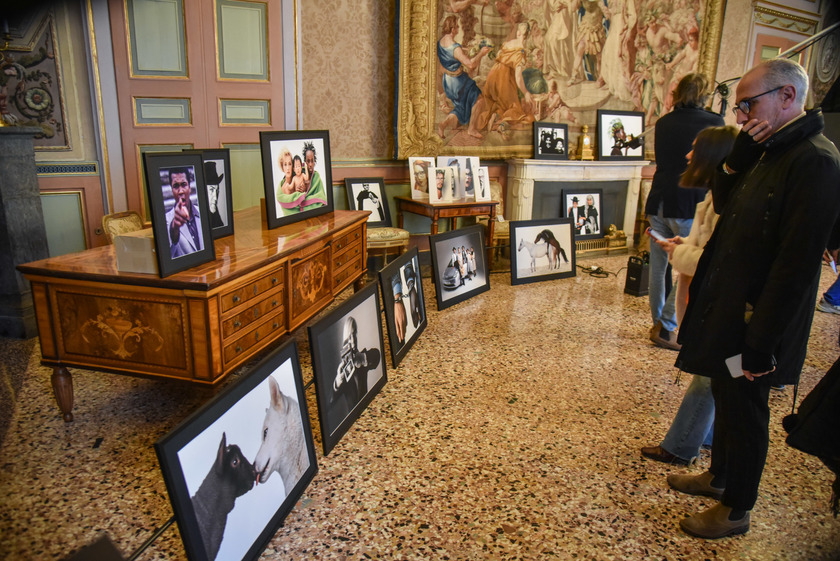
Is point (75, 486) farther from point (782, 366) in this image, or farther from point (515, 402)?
point (782, 366)

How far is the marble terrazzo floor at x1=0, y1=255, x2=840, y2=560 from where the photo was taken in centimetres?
218

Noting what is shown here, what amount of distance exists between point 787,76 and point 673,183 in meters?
2.13

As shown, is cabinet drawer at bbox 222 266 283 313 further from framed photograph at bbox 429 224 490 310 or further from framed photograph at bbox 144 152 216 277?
framed photograph at bbox 429 224 490 310

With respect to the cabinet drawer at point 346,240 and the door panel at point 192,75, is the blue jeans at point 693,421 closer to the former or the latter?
the cabinet drawer at point 346,240

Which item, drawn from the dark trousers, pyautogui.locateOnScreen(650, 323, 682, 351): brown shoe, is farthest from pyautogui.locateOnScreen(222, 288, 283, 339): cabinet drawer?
pyautogui.locateOnScreen(650, 323, 682, 351): brown shoe

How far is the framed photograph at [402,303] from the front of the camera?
3.64 meters

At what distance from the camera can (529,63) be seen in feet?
21.6

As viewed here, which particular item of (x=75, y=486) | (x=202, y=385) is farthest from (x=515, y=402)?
(x=75, y=486)

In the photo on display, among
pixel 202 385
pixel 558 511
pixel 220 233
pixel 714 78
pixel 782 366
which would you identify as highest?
pixel 714 78

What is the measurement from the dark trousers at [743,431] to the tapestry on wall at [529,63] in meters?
4.51

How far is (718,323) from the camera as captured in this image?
2090mm

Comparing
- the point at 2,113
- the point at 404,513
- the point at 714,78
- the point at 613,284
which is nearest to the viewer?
the point at 404,513

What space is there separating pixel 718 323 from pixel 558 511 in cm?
103

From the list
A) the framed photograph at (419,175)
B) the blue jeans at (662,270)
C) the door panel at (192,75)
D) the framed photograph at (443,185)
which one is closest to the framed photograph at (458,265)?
the framed photograph at (443,185)
